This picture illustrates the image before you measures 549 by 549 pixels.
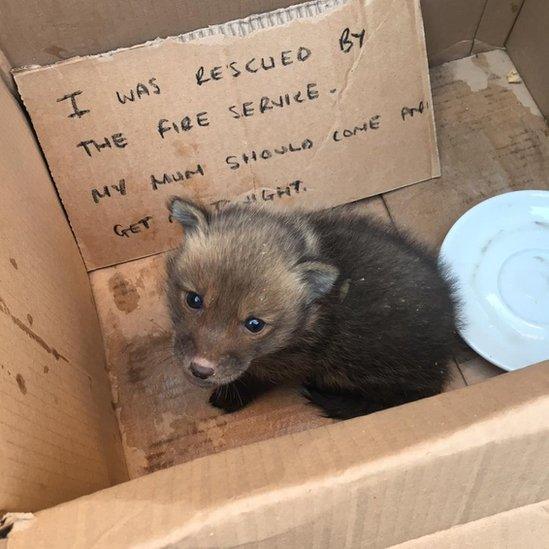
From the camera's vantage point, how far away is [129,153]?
6.15ft

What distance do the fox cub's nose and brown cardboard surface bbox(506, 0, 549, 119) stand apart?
5.51 ft

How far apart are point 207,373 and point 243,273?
26 centimetres

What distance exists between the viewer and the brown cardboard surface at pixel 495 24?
2.20m

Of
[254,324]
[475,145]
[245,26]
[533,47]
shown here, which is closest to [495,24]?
[533,47]

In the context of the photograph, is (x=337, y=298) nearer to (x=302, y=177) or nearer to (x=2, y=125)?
(x=302, y=177)

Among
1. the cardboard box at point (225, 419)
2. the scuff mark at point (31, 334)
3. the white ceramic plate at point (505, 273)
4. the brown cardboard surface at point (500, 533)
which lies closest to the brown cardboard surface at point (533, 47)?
the cardboard box at point (225, 419)

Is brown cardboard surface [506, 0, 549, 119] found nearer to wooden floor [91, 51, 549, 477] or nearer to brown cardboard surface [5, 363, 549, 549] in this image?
wooden floor [91, 51, 549, 477]

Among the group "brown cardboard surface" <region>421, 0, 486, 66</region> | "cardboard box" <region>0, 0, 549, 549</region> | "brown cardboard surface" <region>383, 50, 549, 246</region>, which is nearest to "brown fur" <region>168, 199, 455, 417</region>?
"cardboard box" <region>0, 0, 549, 549</region>

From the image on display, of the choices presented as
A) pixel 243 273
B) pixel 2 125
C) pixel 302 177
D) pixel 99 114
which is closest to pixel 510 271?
pixel 302 177

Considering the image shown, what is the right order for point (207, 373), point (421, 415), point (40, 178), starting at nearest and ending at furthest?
point (421, 415)
point (207, 373)
point (40, 178)

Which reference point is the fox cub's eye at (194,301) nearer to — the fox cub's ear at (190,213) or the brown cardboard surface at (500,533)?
the fox cub's ear at (190,213)

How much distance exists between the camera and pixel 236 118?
188 centimetres

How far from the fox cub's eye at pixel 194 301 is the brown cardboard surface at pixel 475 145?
37.3 inches

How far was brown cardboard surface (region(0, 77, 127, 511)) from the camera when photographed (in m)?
1.17
